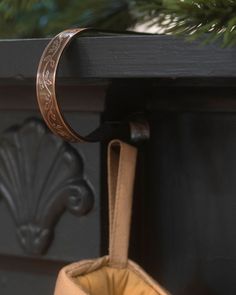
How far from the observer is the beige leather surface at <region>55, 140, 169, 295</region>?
0.53m

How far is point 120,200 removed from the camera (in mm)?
541

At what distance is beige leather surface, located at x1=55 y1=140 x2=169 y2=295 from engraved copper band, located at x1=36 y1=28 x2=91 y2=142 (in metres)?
0.07

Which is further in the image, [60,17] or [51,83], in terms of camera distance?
[60,17]

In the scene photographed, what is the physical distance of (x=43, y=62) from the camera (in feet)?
1.59

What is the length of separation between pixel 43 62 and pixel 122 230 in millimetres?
146

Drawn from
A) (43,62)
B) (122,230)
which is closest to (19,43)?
(43,62)

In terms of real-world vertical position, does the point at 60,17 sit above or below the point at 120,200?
above

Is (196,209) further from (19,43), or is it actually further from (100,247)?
(19,43)

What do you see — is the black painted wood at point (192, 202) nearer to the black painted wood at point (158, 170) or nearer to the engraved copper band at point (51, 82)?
the black painted wood at point (158, 170)

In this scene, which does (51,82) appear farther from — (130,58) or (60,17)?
(60,17)

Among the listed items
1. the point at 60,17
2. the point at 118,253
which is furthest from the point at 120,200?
the point at 60,17

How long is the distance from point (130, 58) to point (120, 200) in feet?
0.40

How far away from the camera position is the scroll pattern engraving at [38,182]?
57cm

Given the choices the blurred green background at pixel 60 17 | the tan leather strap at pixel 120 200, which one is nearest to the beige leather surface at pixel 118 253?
the tan leather strap at pixel 120 200
